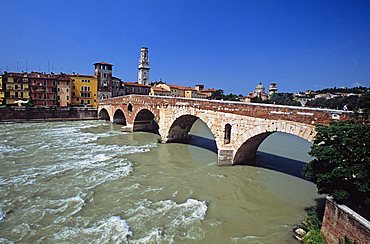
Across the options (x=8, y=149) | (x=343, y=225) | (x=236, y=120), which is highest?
(x=236, y=120)

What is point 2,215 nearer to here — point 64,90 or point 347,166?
point 347,166

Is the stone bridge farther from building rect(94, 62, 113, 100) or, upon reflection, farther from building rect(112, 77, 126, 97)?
building rect(112, 77, 126, 97)

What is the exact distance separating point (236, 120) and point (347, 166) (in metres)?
7.73

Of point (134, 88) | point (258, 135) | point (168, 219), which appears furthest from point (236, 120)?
point (134, 88)

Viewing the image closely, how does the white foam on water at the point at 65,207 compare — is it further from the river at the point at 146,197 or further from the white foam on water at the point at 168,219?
the white foam on water at the point at 168,219

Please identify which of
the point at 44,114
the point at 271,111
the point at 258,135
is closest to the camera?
the point at 271,111

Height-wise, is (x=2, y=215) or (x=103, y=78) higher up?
(x=103, y=78)

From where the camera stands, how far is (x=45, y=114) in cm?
3828

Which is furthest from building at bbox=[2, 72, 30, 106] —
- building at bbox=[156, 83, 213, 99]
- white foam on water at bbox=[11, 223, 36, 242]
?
white foam on water at bbox=[11, 223, 36, 242]

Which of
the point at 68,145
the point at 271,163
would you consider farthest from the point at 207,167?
the point at 68,145

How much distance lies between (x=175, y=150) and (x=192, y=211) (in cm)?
1025

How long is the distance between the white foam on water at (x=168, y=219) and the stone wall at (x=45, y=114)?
1392 inches

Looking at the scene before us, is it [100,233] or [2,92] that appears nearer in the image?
[100,233]

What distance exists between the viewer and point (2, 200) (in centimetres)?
994
